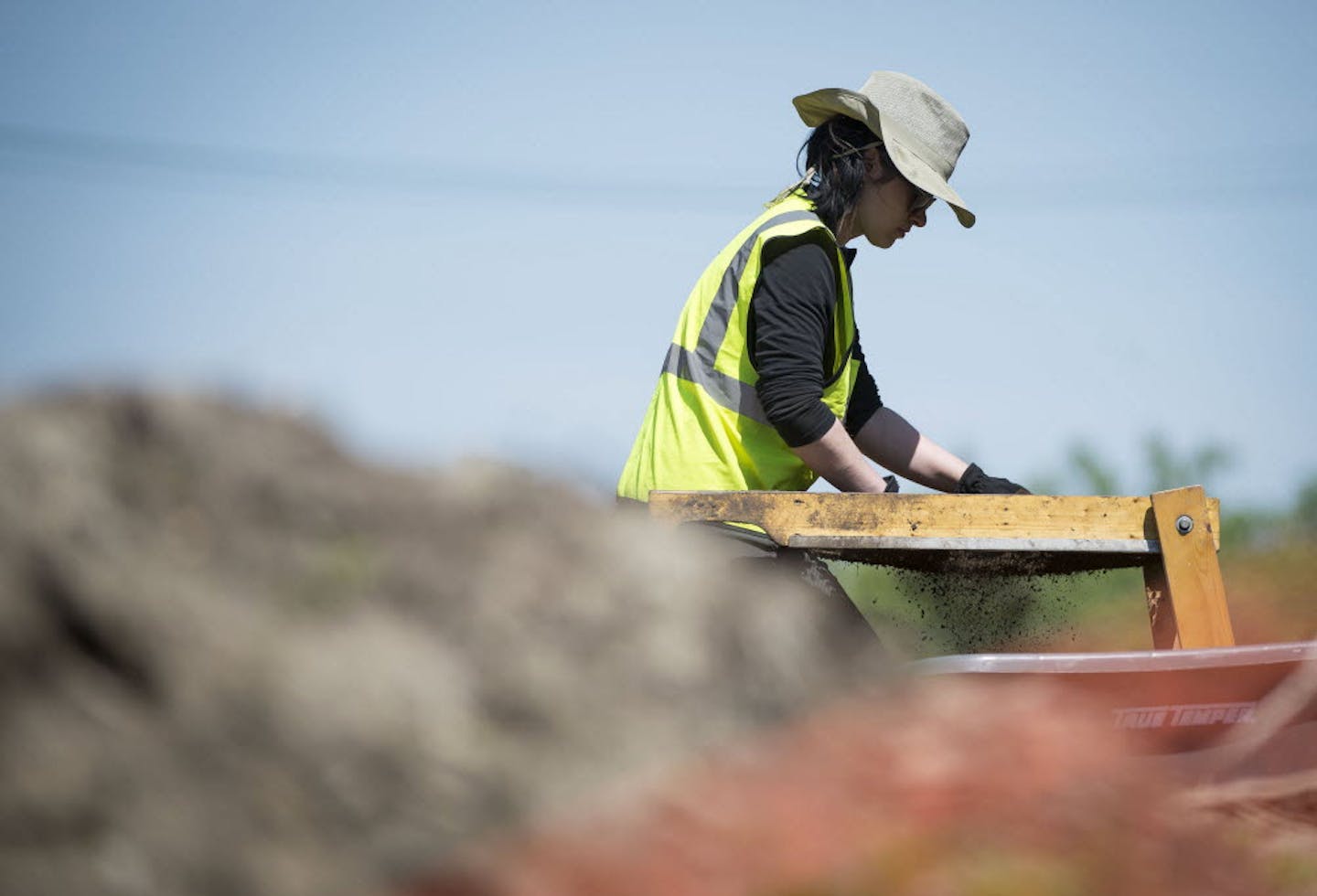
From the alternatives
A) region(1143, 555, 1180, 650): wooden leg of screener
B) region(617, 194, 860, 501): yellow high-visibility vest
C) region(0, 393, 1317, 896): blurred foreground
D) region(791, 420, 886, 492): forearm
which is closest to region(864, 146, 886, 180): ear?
region(617, 194, 860, 501): yellow high-visibility vest

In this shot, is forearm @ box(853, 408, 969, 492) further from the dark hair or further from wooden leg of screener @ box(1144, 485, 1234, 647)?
wooden leg of screener @ box(1144, 485, 1234, 647)

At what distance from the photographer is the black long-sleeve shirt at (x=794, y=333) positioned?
3.22 m

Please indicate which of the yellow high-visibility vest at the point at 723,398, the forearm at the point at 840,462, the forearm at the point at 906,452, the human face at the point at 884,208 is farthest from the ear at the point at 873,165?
the forearm at the point at 906,452

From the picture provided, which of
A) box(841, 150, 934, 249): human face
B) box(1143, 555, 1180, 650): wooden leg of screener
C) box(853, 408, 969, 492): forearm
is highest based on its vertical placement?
box(841, 150, 934, 249): human face

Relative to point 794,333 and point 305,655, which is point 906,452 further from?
point 305,655

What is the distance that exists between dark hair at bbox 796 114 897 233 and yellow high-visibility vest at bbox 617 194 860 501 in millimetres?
150

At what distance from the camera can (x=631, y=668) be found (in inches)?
55.7

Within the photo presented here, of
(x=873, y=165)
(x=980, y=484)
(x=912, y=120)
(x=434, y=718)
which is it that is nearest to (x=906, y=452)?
(x=980, y=484)

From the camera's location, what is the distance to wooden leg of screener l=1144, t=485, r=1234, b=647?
3057 millimetres

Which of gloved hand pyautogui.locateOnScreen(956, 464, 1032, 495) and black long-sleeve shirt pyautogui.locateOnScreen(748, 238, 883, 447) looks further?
gloved hand pyautogui.locateOnScreen(956, 464, 1032, 495)

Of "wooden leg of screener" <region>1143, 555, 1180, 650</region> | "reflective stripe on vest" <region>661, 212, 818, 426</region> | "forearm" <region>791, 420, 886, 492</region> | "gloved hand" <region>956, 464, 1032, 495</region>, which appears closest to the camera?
"wooden leg of screener" <region>1143, 555, 1180, 650</region>

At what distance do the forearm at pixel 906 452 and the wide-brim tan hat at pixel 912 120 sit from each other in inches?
38.0

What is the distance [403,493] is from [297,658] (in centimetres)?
32

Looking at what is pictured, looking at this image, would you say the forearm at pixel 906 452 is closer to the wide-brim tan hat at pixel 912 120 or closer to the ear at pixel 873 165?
the wide-brim tan hat at pixel 912 120
